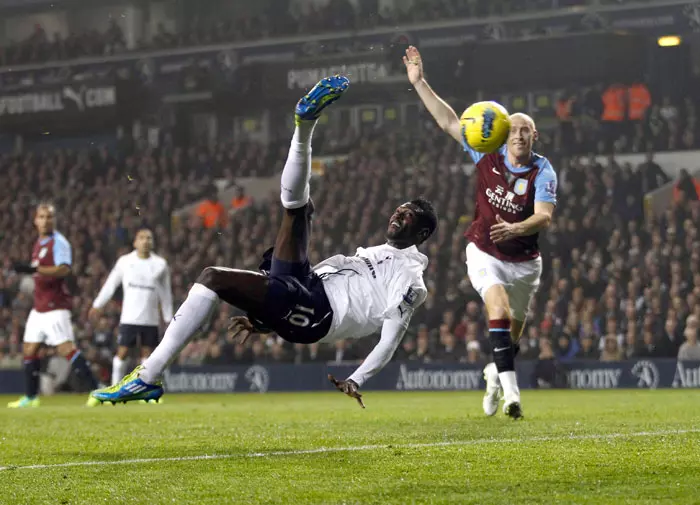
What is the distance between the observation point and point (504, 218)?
9891 millimetres

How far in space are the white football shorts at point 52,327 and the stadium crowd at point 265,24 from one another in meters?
14.7

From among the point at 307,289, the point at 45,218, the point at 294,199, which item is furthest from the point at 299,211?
the point at 45,218

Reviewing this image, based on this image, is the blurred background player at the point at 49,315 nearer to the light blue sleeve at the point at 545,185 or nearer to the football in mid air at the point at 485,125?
the light blue sleeve at the point at 545,185

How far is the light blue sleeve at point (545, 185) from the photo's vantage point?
9469mm

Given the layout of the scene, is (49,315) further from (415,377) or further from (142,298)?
(415,377)

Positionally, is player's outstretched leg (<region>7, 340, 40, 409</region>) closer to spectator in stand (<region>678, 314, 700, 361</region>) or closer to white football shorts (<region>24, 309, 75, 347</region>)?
white football shorts (<region>24, 309, 75, 347</region>)

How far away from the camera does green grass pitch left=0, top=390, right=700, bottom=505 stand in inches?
188

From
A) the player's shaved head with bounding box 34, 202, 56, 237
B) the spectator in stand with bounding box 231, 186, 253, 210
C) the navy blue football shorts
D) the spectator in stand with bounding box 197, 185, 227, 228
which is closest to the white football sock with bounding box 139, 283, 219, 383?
the navy blue football shorts

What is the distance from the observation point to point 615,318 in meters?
19.5

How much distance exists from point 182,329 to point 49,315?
9.11m

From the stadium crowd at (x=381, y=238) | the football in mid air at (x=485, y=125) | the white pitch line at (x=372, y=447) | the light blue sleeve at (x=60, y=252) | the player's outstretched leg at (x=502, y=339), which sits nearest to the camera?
the white pitch line at (x=372, y=447)

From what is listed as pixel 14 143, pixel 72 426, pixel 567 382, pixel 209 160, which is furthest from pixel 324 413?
pixel 14 143

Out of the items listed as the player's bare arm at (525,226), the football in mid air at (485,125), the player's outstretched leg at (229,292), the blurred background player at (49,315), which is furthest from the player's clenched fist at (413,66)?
the blurred background player at (49,315)

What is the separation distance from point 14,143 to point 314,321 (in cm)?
2943
